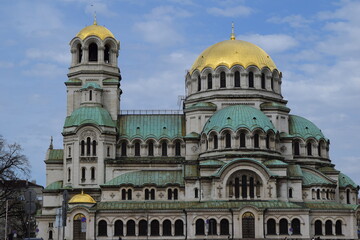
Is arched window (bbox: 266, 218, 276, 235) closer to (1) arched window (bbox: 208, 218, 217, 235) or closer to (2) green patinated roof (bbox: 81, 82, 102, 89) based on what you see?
Answer: (1) arched window (bbox: 208, 218, 217, 235)

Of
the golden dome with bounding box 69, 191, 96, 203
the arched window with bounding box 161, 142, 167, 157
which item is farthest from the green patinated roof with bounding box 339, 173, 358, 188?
the golden dome with bounding box 69, 191, 96, 203

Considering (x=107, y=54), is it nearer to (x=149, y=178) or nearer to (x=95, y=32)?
(x=95, y=32)

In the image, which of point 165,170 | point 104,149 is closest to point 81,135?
point 104,149

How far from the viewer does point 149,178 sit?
80.7 meters

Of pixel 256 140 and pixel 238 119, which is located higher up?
pixel 238 119

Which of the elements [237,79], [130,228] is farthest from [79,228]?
[237,79]

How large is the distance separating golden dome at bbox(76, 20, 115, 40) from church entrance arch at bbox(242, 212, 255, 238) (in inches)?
1223

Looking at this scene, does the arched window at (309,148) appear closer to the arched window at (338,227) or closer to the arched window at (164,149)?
the arched window at (338,227)

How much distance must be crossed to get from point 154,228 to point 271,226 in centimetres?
1359

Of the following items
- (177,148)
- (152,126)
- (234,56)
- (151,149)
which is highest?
(234,56)

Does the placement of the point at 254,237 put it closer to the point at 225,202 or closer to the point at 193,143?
the point at 225,202

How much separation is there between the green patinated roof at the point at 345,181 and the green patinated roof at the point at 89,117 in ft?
102

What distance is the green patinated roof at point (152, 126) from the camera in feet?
283

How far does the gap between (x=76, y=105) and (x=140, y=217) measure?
19.3 metres
